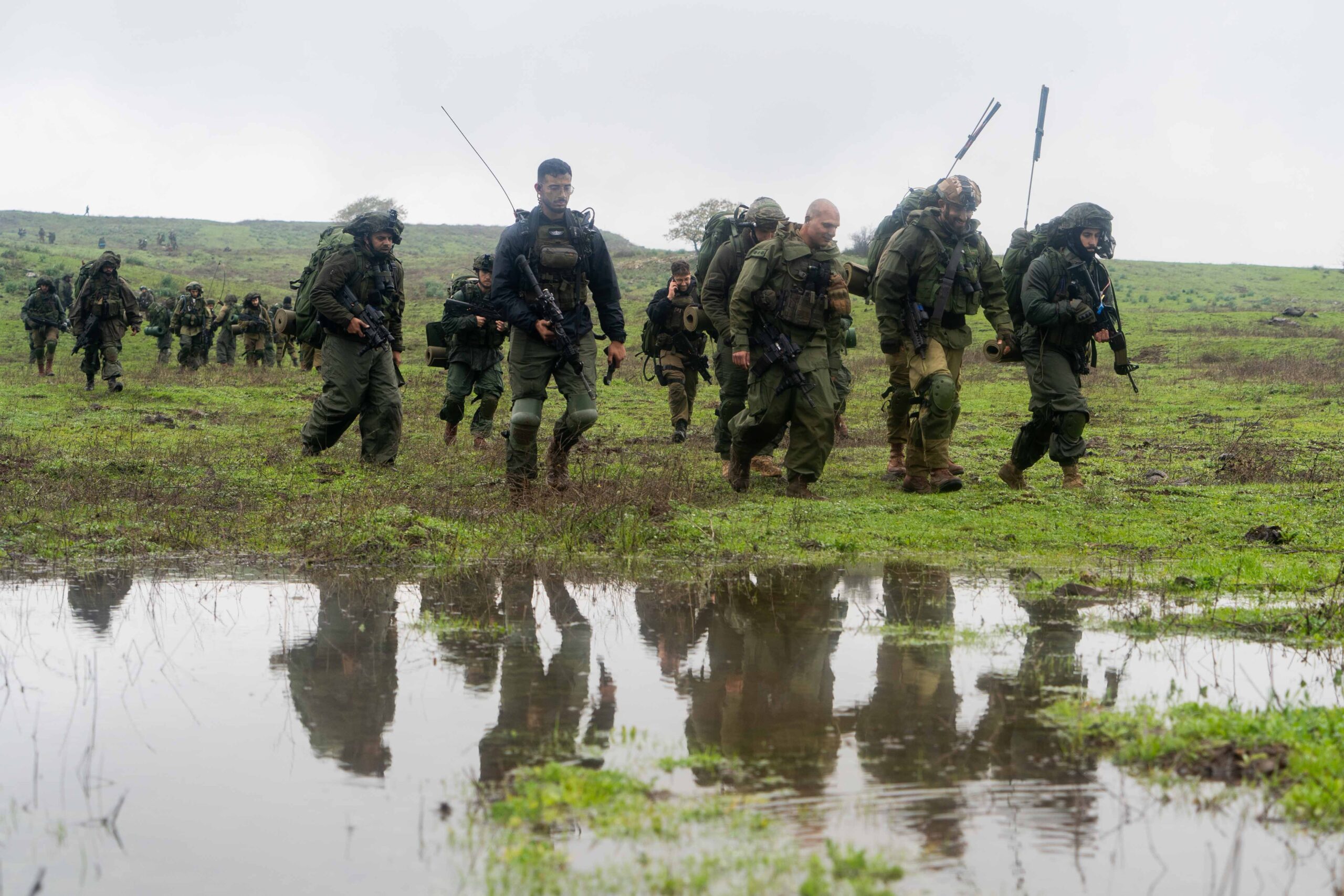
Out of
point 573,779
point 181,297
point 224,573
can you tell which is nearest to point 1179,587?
point 573,779

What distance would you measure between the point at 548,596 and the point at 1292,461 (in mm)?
8678

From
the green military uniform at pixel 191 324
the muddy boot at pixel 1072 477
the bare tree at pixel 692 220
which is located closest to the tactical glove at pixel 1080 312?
the muddy boot at pixel 1072 477

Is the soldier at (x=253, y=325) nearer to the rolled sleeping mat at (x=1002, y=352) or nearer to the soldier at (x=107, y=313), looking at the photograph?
the soldier at (x=107, y=313)

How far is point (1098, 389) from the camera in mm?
22062

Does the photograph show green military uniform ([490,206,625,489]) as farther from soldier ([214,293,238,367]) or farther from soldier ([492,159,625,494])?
soldier ([214,293,238,367])

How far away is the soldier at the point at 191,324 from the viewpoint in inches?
1005

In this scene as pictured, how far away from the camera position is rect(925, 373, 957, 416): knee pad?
9898 mm

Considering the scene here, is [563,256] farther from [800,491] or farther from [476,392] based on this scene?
[476,392]

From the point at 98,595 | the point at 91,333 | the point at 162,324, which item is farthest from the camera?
the point at 162,324

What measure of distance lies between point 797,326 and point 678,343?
427 cm

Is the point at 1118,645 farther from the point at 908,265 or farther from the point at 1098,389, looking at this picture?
the point at 1098,389

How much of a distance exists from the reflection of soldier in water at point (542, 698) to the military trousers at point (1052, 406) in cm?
514

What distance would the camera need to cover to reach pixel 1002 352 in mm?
10109

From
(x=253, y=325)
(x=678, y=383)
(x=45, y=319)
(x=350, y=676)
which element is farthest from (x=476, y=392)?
(x=253, y=325)
